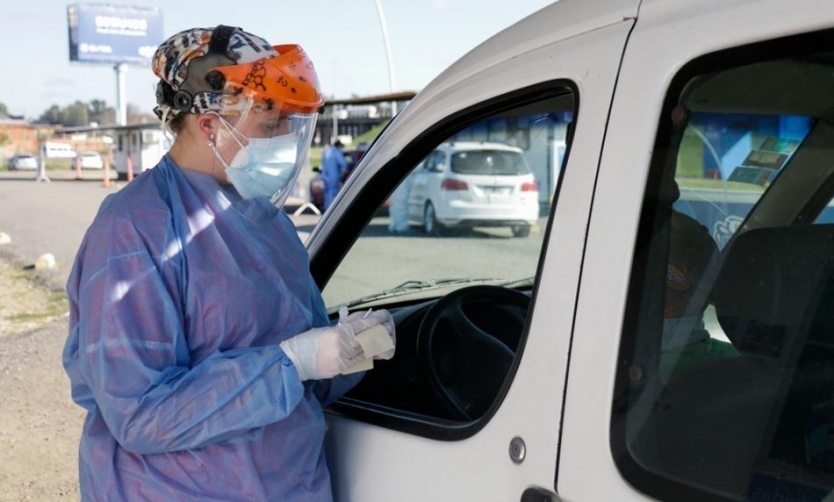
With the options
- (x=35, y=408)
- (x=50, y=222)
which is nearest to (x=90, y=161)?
(x=50, y=222)

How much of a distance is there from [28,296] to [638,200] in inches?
386

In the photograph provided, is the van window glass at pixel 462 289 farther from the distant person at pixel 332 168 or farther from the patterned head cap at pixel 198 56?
the distant person at pixel 332 168

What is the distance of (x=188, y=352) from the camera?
1.67 m

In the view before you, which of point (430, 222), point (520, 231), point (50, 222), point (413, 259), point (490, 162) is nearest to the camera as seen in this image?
point (490, 162)

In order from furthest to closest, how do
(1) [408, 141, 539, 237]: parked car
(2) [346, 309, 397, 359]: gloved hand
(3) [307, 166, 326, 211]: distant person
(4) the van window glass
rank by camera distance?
(3) [307, 166, 326, 211]: distant person, (1) [408, 141, 539, 237]: parked car, (4) the van window glass, (2) [346, 309, 397, 359]: gloved hand

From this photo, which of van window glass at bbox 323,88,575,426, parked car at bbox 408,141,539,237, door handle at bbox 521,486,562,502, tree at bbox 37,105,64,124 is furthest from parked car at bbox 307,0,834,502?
tree at bbox 37,105,64,124

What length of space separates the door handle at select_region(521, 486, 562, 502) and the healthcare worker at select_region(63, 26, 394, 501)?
0.45 meters

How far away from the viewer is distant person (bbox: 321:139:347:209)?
1573cm

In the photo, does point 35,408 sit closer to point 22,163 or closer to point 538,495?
point 538,495

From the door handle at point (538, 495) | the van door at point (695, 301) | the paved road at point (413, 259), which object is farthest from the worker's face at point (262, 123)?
the door handle at point (538, 495)

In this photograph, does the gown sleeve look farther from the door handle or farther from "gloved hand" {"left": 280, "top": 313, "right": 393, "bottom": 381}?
the door handle

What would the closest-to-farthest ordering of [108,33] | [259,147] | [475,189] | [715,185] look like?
[715,185], [259,147], [475,189], [108,33]

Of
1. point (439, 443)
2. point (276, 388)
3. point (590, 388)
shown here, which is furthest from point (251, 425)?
point (590, 388)

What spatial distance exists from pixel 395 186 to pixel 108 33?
59.3m
